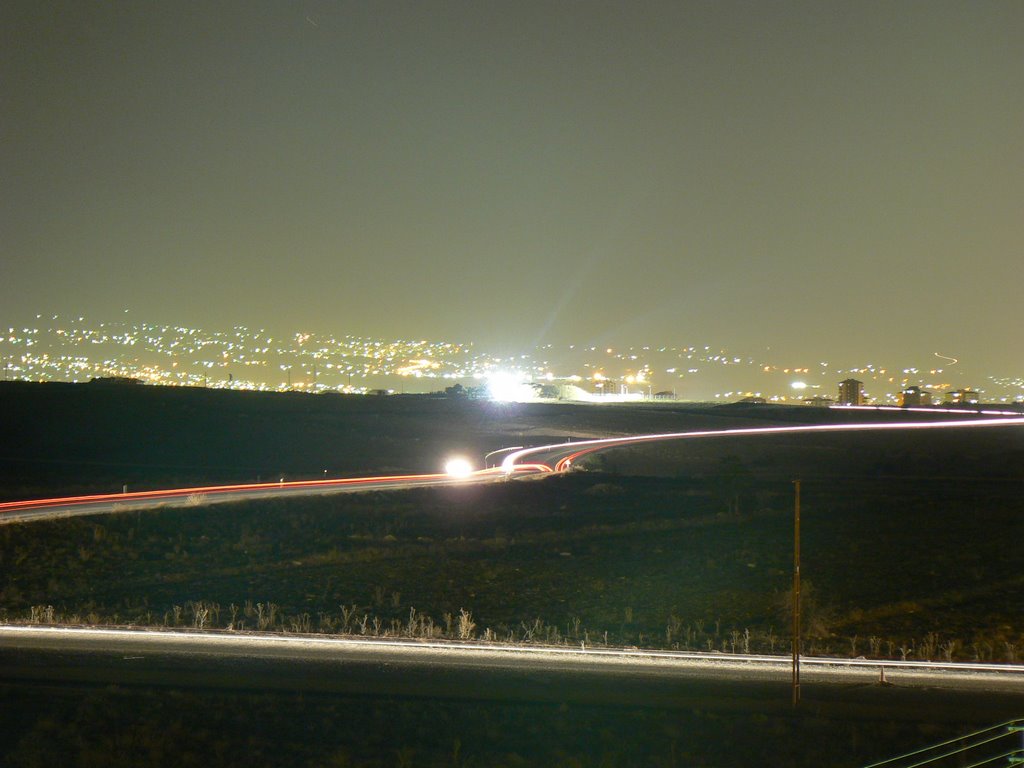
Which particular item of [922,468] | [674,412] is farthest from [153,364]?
[922,468]

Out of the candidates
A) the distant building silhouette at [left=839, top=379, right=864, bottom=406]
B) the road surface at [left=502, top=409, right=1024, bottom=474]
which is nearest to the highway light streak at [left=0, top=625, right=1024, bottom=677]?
the road surface at [left=502, top=409, right=1024, bottom=474]

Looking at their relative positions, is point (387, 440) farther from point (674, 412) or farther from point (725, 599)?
point (725, 599)

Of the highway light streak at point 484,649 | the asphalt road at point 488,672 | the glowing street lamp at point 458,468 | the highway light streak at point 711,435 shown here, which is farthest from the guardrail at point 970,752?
the highway light streak at point 711,435

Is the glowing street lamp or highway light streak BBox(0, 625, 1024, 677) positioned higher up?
the glowing street lamp

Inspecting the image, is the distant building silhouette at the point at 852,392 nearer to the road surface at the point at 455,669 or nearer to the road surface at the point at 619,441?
the road surface at the point at 619,441

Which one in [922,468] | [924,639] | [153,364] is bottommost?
[924,639]

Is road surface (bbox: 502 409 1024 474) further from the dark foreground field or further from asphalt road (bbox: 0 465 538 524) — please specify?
asphalt road (bbox: 0 465 538 524)
